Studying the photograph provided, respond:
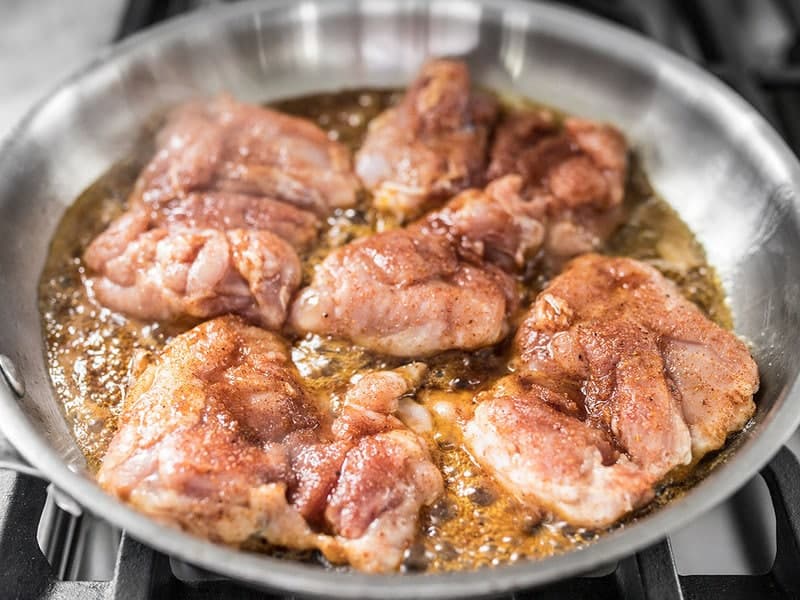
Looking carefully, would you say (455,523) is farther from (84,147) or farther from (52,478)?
(84,147)

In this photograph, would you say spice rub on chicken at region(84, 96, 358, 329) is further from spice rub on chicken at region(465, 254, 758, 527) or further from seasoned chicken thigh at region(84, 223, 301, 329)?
spice rub on chicken at region(465, 254, 758, 527)

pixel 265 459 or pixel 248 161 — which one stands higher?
pixel 248 161

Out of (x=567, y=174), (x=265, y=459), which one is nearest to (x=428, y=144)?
(x=567, y=174)

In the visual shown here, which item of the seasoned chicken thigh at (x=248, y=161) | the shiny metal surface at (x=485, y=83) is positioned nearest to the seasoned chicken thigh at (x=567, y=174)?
the shiny metal surface at (x=485, y=83)

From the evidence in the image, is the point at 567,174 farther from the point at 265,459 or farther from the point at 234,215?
the point at 265,459

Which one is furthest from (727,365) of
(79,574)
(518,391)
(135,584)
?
(79,574)
